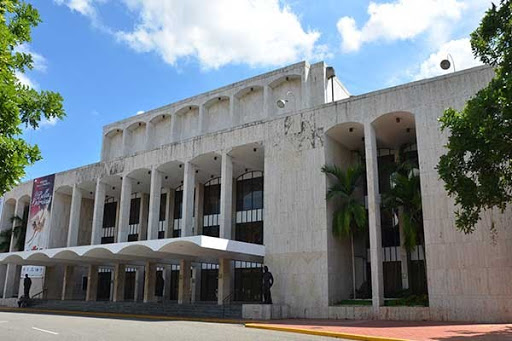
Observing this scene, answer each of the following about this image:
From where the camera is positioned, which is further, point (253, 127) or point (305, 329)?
point (253, 127)

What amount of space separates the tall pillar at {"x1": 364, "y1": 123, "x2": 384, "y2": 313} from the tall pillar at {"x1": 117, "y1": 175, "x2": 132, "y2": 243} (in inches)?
676

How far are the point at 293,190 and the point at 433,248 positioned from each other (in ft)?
24.7

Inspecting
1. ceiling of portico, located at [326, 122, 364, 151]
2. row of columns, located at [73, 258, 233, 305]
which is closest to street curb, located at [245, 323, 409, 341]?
row of columns, located at [73, 258, 233, 305]

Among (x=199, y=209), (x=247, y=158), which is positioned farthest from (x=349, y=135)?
(x=199, y=209)

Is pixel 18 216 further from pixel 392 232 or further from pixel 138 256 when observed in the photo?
pixel 392 232

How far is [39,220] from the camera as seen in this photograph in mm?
35938

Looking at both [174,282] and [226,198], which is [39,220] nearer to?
A: [174,282]

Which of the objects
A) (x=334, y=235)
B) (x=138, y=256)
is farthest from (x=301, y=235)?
(x=138, y=256)

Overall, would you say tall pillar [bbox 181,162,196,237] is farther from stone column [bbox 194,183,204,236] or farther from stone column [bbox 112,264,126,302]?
stone column [bbox 112,264,126,302]

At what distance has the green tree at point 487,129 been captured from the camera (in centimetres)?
1236

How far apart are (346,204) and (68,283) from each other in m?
22.8

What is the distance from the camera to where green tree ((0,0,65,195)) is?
7.89 metres

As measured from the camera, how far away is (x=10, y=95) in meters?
7.92

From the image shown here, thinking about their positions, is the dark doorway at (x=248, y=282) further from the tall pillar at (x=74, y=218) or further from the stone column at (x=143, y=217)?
the tall pillar at (x=74, y=218)
